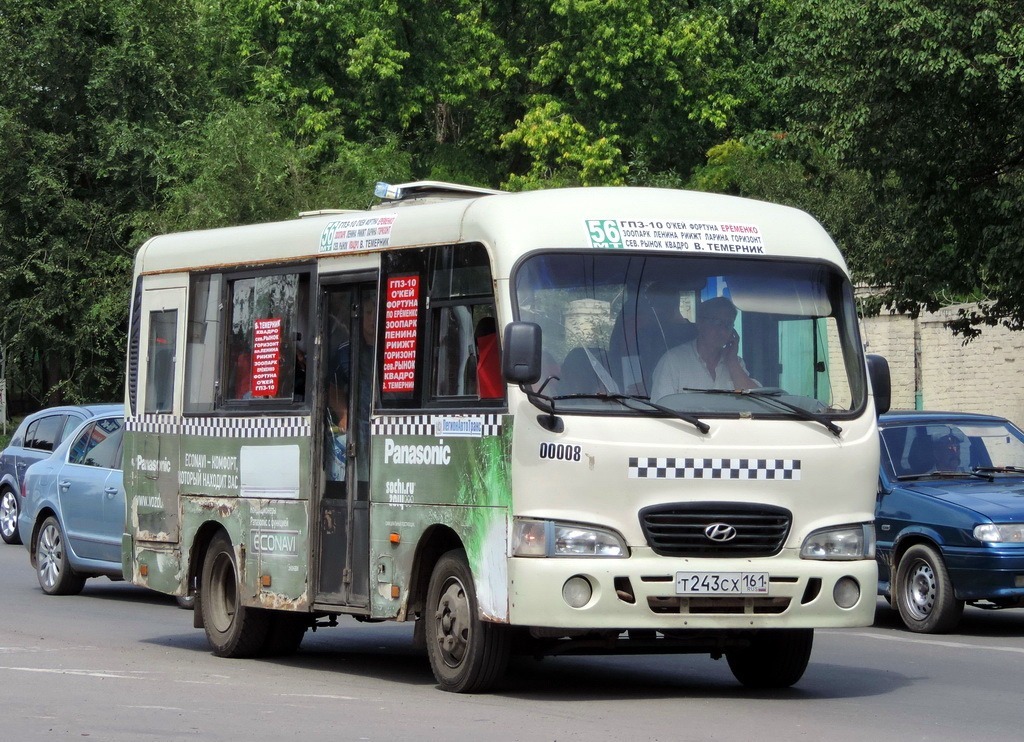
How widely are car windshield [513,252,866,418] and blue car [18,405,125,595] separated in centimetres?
821

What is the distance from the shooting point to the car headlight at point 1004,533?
13.9 meters

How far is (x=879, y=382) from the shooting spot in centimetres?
1066

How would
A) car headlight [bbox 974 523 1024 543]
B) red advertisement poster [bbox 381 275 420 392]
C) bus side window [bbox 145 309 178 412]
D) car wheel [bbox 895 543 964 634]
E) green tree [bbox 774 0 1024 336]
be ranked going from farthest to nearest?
1. green tree [bbox 774 0 1024 336]
2. car wheel [bbox 895 543 964 634]
3. car headlight [bbox 974 523 1024 543]
4. bus side window [bbox 145 309 178 412]
5. red advertisement poster [bbox 381 275 420 392]

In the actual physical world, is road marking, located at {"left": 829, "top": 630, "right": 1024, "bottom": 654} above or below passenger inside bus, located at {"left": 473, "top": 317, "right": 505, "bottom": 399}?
below

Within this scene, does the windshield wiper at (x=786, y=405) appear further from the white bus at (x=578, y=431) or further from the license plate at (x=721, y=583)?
the license plate at (x=721, y=583)

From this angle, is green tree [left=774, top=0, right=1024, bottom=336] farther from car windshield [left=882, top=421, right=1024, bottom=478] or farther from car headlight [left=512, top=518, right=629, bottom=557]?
car headlight [left=512, top=518, right=629, bottom=557]

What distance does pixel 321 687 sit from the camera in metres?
10.8

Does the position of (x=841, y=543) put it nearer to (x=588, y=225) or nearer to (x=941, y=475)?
(x=588, y=225)

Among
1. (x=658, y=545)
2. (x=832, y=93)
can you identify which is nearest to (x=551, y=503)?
(x=658, y=545)

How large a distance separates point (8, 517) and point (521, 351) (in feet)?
58.2

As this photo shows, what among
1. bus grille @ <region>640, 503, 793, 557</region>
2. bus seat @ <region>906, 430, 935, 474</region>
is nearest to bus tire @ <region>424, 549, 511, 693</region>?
bus grille @ <region>640, 503, 793, 557</region>

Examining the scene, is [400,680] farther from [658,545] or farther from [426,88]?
[426,88]

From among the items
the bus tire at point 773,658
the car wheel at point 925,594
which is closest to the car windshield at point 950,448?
the car wheel at point 925,594

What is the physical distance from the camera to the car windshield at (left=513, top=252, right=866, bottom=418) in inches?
391
